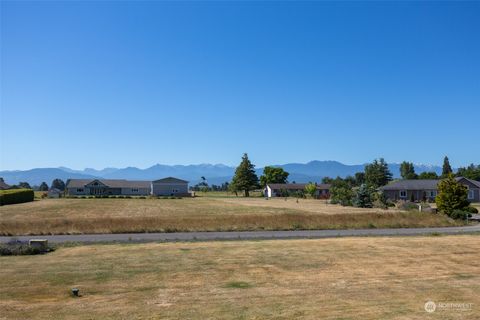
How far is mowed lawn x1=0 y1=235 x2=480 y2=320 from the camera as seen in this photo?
12477mm

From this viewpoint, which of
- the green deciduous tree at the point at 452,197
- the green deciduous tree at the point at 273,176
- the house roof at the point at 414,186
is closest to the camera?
the green deciduous tree at the point at 452,197

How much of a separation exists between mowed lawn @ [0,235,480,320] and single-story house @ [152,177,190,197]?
91.0 metres

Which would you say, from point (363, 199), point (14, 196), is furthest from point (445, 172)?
point (14, 196)

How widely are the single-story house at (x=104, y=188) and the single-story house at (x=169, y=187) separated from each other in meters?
4.91

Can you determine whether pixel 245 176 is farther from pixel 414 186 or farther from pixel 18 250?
pixel 18 250

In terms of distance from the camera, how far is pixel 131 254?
21406mm

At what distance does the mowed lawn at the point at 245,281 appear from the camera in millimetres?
12477

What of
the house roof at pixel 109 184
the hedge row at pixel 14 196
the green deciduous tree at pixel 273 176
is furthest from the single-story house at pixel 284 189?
the hedge row at pixel 14 196

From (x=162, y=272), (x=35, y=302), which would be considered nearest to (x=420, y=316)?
(x=162, y=272)

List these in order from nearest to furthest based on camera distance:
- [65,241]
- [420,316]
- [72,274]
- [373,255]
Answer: [420,316], [72,274], [373,255], [65,241]

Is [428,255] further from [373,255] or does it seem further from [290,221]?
[290,221]

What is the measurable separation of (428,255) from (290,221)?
14.9 m

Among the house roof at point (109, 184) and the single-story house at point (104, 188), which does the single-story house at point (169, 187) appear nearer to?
Result: the single-story house at point (104, 188)

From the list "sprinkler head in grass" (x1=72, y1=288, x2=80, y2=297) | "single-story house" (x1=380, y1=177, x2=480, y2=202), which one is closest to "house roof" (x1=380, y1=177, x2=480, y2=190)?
"single-story house" (x1=380, y1=177, x2=480, y2=202)
